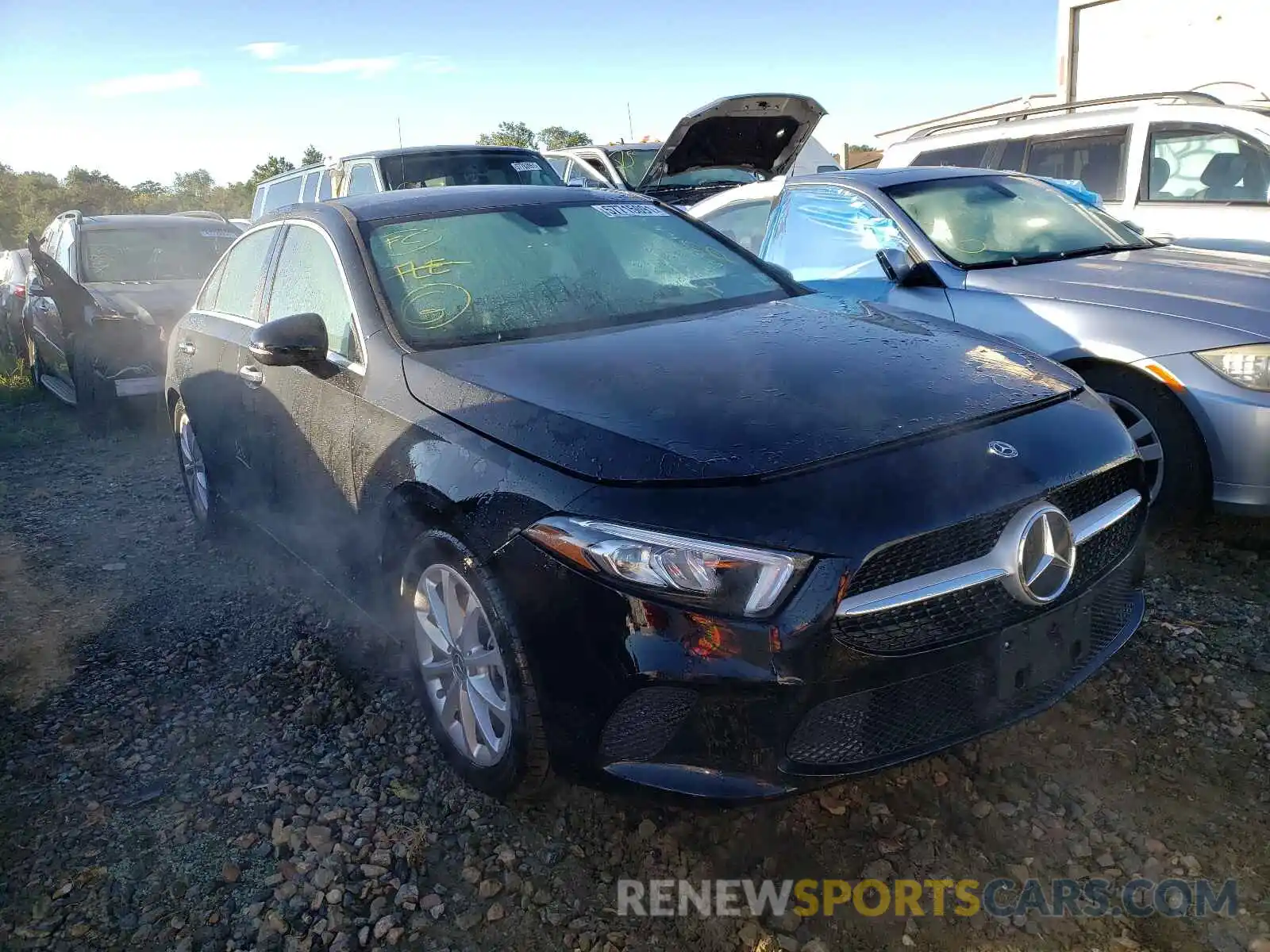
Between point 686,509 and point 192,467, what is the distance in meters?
3.59

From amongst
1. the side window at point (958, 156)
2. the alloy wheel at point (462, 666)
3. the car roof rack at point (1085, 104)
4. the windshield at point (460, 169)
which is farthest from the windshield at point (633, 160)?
the alloy wheel at point (462, 666)

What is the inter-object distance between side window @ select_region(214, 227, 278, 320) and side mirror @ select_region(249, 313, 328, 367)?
1009 millimetres

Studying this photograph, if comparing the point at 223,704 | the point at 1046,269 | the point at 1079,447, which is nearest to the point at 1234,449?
the point at 1046,269

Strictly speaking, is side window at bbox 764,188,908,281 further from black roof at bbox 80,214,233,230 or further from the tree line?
the tree line

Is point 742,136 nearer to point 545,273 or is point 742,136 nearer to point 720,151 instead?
point 720,151

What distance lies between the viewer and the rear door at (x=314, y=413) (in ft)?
10.2

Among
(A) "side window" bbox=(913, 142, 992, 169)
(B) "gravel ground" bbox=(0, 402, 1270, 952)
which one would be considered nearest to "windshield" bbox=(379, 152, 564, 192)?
(A) "side window" bbox=(913, 142, 992, 169)

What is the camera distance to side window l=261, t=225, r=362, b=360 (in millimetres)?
3184

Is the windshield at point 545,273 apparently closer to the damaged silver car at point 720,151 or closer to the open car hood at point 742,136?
the damaged silver car at point 720,151

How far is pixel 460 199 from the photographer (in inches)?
143

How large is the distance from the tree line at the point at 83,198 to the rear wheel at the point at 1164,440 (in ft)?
123

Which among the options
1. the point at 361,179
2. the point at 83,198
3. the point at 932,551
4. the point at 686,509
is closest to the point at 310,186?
the point at 361,179

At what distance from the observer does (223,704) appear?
3281mm

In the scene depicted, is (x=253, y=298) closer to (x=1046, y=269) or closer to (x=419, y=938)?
(x=419, y=938)
